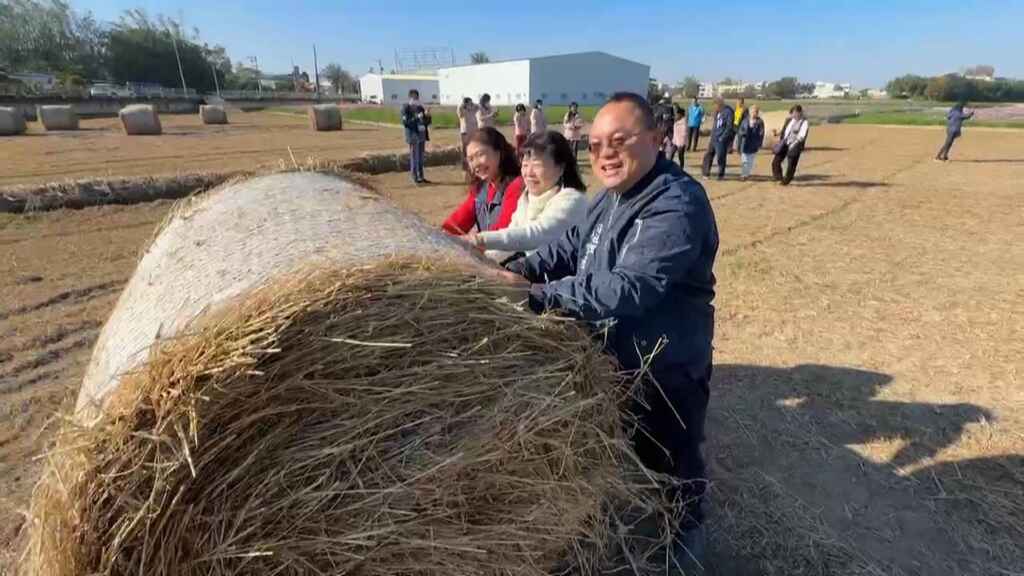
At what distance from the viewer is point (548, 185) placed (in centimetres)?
325

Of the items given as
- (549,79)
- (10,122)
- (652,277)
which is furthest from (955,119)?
(549,79)

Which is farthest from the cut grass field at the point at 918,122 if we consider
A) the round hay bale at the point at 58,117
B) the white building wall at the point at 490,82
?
the white building wall at the point at 490,82

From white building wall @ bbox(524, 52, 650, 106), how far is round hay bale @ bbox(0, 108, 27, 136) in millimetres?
68406

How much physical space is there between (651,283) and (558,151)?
1.43 metres

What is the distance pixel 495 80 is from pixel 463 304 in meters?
93.6

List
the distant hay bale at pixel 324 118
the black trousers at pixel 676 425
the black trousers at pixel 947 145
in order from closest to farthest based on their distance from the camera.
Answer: the black trousers at pixel 676 425 → the black trousers at pixel 947 145 → the distant hay bale at pixel 324 118

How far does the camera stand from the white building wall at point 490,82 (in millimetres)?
84875

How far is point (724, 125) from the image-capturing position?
13250 millimetres

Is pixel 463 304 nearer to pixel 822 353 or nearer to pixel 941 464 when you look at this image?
pixel 941 464

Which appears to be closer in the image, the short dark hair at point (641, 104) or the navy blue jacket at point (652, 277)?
the navy blue jacket at point (652, 277)

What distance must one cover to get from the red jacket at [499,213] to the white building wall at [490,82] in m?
80.7

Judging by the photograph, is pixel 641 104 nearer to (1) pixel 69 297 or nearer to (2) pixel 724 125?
(1) pixel 69 297

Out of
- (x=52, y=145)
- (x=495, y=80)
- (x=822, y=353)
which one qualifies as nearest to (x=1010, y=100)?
(x=495, y=80)

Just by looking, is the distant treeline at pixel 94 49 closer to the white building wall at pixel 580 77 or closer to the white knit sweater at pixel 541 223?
the white building wall at pixel 580 77
